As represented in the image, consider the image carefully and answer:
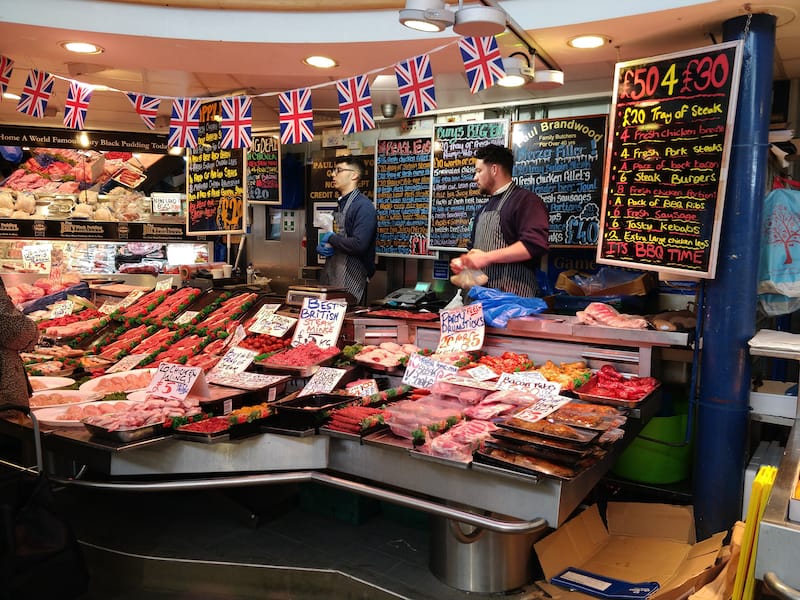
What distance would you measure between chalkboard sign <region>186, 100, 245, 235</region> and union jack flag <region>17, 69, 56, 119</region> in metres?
1.92

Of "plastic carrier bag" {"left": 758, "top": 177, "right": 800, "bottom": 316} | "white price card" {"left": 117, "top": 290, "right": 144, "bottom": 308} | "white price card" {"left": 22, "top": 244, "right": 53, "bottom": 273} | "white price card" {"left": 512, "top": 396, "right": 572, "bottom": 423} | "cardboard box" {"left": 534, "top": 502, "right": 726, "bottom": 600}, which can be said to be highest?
"plastic carrier bag" {"left": 758, "top": 177, "right": 800, "bottom": 316}

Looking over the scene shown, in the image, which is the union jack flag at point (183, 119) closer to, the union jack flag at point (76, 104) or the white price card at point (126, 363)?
the union jack flag at point (76, 104)

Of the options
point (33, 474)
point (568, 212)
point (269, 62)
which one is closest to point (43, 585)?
point (33, 474)

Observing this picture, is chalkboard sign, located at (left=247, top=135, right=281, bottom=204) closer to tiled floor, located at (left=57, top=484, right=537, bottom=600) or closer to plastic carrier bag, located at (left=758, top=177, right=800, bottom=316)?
tiled floor, located at (left=57, top=484, right=537, bottom=600)

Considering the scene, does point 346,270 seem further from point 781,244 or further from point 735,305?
point 781,244

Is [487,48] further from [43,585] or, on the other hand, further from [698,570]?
[43,585]

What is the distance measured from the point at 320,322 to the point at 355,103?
6.70ft

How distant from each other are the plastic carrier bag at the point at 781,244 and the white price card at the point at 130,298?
19.5 feet

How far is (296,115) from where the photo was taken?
20.8ft

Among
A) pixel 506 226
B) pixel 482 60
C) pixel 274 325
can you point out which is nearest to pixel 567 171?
pixel 506 226

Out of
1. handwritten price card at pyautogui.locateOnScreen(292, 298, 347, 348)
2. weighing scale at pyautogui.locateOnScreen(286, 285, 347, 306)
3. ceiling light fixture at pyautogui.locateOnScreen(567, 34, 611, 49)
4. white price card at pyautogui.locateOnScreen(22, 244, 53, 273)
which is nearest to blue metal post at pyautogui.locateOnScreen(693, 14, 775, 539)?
ceiling light fixture at pyautogui.locateOnScreen(567, 34, 611, 49)

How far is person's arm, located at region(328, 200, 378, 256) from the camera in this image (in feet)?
22.8

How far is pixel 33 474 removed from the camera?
3209 mm

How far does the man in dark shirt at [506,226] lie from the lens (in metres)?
5.11
